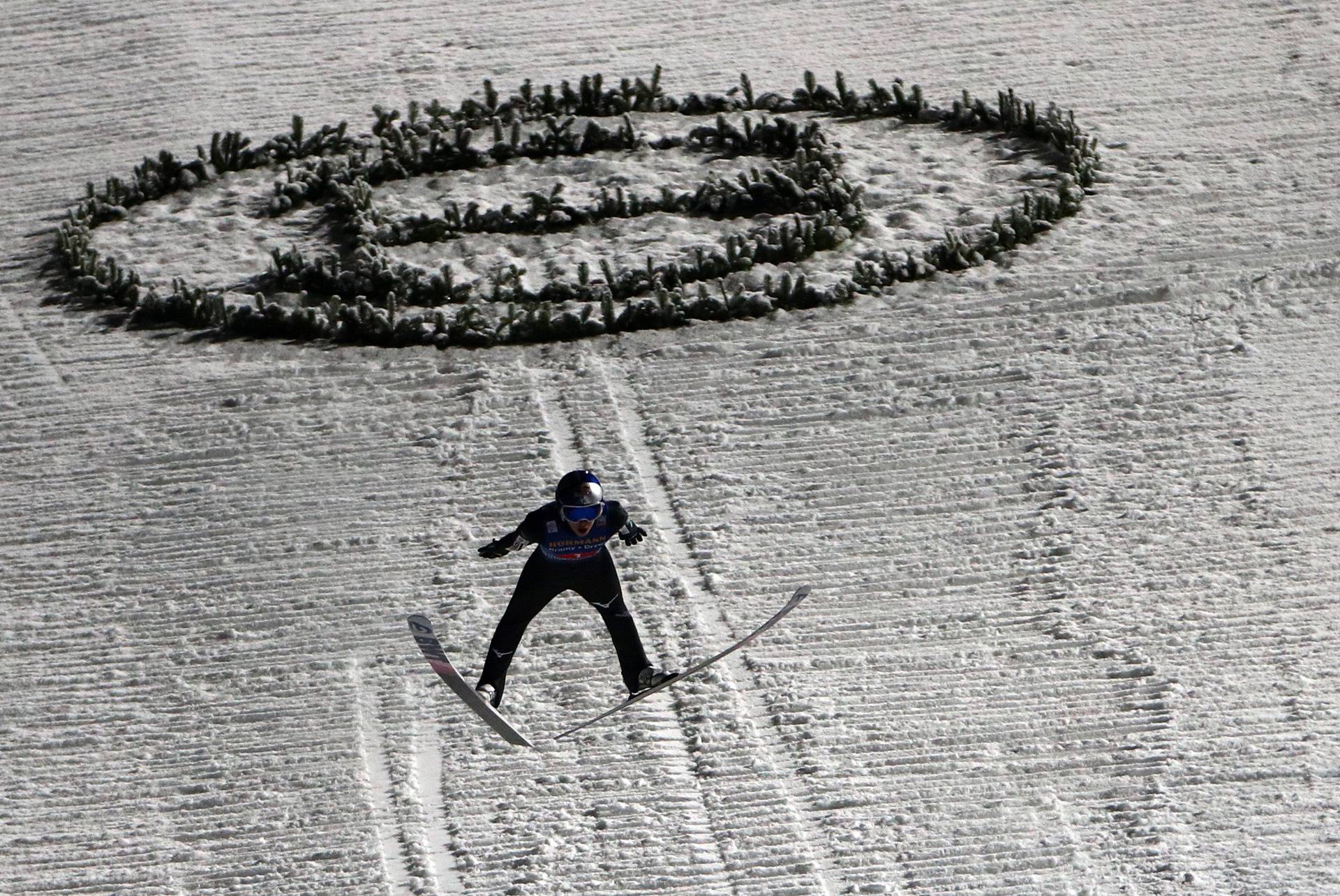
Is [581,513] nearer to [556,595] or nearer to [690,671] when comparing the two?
[556,595]

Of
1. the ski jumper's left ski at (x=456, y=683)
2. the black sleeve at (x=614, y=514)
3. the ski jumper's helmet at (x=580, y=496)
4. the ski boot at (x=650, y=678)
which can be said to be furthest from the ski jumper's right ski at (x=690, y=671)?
the ski jumper's helmet at (x=580, y=496)

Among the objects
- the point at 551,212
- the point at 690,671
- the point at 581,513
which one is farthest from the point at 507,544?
the point at 551,212

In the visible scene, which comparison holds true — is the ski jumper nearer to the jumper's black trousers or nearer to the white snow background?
the jumper's black trousers

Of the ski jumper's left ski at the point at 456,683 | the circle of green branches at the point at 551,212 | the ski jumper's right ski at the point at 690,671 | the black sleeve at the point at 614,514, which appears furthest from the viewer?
the circle of green branches at the point at 551,212

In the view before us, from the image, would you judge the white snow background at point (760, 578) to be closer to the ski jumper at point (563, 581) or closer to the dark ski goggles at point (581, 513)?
the ski jumper at point (563, 581)

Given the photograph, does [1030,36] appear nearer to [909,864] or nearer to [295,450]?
→ [295,450]

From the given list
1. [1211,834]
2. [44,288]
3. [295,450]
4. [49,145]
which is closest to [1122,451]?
[1211,834]

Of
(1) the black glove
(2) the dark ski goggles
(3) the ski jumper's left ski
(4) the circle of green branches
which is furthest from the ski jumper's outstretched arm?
(4) the circle of green branches

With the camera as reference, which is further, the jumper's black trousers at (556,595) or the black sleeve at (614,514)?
the jumper's black trousers at (556,595)
